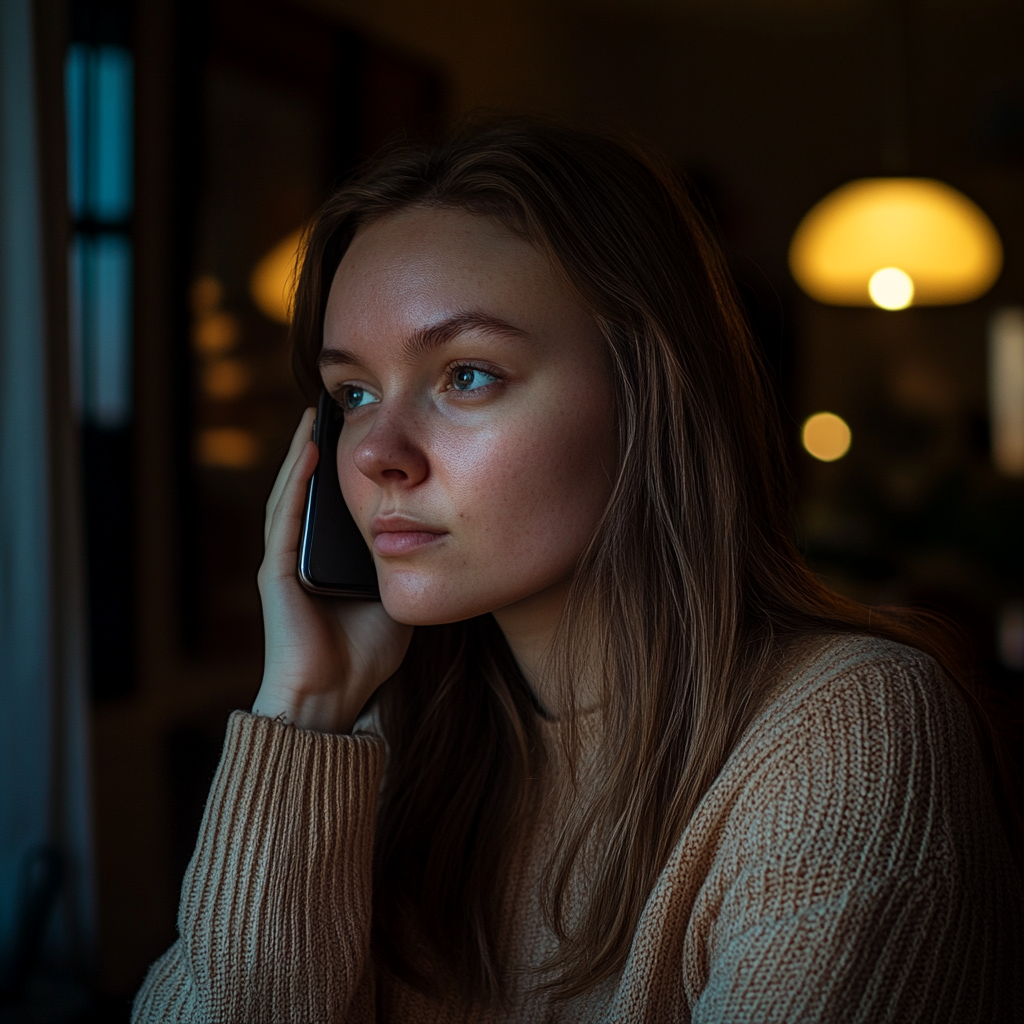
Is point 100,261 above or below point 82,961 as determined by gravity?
above

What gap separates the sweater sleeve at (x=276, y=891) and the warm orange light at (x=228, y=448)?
54.9 inches

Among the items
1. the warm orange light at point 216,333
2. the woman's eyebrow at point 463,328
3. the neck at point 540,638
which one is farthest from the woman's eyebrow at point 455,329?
the warm orange light at point 216,333

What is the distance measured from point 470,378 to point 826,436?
3.92 meters

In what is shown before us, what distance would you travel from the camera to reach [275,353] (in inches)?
98.3

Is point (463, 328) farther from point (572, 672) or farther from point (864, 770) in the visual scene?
point (864, 770)

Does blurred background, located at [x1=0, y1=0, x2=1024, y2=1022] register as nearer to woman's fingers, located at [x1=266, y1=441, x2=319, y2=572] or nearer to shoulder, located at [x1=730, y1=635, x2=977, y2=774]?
woman's fingers, located at [x1=266, y1=441, x2=319, y2=572]

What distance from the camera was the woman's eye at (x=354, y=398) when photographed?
110 cm

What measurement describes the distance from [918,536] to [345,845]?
2737 mm

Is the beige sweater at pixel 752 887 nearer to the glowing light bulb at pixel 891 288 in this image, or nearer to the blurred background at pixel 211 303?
the blurred background at pixel 211 303

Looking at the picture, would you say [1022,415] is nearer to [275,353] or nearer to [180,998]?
[275,353]

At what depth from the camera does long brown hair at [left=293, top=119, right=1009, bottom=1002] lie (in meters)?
0.92

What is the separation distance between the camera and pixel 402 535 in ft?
3.18

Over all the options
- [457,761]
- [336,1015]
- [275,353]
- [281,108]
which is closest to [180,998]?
[336,1015]

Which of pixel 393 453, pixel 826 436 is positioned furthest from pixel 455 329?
pixel 826 436
